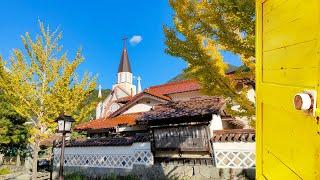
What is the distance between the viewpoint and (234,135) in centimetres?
1305

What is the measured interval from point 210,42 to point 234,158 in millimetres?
6434

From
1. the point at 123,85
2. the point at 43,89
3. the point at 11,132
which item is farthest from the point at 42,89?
the point at 123,85

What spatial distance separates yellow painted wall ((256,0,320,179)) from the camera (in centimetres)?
157

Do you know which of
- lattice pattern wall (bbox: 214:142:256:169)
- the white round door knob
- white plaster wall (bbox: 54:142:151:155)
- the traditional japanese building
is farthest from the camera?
white plaster wall (bbox: 54:142:151:155)

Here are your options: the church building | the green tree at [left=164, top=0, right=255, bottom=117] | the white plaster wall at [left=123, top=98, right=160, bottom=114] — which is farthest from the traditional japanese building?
the church building

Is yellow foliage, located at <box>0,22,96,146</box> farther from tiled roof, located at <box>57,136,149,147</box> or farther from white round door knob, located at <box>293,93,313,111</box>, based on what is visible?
white round door knob, located at <box>293,93,313,111</box>

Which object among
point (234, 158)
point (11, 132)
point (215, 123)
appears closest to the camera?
point (234, 158)

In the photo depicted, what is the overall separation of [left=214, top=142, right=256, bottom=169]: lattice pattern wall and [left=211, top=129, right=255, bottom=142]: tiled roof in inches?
15.2

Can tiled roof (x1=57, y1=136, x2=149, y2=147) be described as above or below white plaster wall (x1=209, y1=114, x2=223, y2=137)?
below

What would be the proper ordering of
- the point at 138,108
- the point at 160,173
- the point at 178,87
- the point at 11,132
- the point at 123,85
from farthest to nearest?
the point at 123,85, the point at 178,87, the point at 11,132, the point at 138,108, the point at 160,173

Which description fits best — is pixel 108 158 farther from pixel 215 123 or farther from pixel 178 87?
pixel 178 87

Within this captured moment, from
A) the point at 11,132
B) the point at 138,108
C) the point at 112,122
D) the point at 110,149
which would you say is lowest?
the point at 110,149

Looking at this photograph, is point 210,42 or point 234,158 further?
point 234,158

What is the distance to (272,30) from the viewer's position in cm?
226
